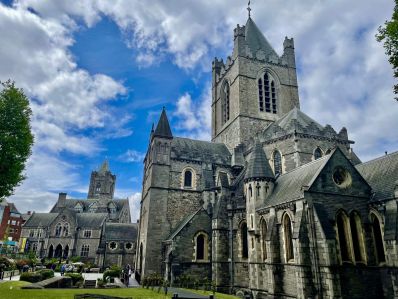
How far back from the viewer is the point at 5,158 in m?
19.2

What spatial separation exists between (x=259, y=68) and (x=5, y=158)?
109 ft

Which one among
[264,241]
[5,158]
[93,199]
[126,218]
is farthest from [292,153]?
[93,199]

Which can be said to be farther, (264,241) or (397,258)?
(264,241)

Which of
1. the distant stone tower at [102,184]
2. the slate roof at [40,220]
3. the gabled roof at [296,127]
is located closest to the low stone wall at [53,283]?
the gabled roof at [296,127]

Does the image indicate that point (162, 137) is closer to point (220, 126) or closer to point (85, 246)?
point (220, 126)

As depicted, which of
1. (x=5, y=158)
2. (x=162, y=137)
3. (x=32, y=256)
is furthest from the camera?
(x=32, y=256)

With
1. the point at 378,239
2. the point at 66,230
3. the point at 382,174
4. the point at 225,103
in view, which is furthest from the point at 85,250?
the point at 382,174

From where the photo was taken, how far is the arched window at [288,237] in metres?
19.0

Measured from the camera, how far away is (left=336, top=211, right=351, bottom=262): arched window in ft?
58.3

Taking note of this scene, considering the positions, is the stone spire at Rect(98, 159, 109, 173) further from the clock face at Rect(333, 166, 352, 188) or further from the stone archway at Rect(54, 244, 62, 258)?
the clock face at Rect(333, 166, 352, 188)

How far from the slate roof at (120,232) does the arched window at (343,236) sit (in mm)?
39753

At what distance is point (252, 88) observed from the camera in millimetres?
39875

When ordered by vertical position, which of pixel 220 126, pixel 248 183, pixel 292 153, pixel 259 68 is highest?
pixel 259 68

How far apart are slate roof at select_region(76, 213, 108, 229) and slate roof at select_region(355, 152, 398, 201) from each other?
5289 cm
